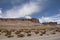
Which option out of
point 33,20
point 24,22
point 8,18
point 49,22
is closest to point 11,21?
point 8,18

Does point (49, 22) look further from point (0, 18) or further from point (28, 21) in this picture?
point (0, 18)

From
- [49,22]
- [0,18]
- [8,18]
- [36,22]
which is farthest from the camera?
[49,22]

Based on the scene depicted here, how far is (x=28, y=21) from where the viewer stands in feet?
403

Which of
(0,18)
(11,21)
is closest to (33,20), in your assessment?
(11,21)

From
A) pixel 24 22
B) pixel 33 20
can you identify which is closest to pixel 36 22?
pixel 33 20

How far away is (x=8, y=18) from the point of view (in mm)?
113000

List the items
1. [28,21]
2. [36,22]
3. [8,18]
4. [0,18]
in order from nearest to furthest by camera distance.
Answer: [0,18]
[8,18]
[28,21]
[36,22]

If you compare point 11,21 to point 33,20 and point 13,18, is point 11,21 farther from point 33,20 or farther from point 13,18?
point 33,20

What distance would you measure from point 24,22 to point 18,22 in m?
5.89

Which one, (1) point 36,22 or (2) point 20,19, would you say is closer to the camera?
(2) point 20,19

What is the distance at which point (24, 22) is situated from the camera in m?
117

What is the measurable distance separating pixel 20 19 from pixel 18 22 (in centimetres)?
602

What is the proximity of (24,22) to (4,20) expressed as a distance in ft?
57.3

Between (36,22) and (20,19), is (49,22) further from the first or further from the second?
(20,19)
